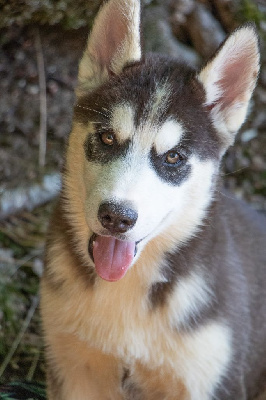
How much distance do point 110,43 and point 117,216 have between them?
3.31 feet

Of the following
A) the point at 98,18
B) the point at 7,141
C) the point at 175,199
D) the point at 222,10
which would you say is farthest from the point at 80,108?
the point at 222,10

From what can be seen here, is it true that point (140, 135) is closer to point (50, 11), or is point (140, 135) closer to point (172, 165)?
point (172, 165)

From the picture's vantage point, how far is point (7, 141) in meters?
5.70

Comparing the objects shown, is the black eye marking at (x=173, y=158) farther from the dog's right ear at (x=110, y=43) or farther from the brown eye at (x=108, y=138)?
the dog's right ear at (x=110, y=43)

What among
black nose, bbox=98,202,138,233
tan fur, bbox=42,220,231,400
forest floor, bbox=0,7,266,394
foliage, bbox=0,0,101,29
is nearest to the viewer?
black nose, bbox=98,202,138,233

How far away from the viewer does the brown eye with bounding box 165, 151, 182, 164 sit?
320cm

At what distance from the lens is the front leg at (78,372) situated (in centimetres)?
361

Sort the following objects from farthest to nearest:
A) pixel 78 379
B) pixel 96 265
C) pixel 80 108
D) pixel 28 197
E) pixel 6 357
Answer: pixel 28 197
pixel 6 357
pixel 78 379
pixel 80 108
pixel 96 265

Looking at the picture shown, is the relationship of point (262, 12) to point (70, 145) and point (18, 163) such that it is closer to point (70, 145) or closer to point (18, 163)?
point (18, 163)

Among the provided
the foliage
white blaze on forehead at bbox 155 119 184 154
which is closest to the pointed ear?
white blaze on forehead at bbox 155 119 184 154

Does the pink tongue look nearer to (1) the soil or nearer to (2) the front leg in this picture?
(2) the front leg

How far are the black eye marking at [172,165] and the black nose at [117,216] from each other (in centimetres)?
32

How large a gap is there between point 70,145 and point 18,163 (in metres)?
2.27

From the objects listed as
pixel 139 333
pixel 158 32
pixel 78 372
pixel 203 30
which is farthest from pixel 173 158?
pixel 203 30
